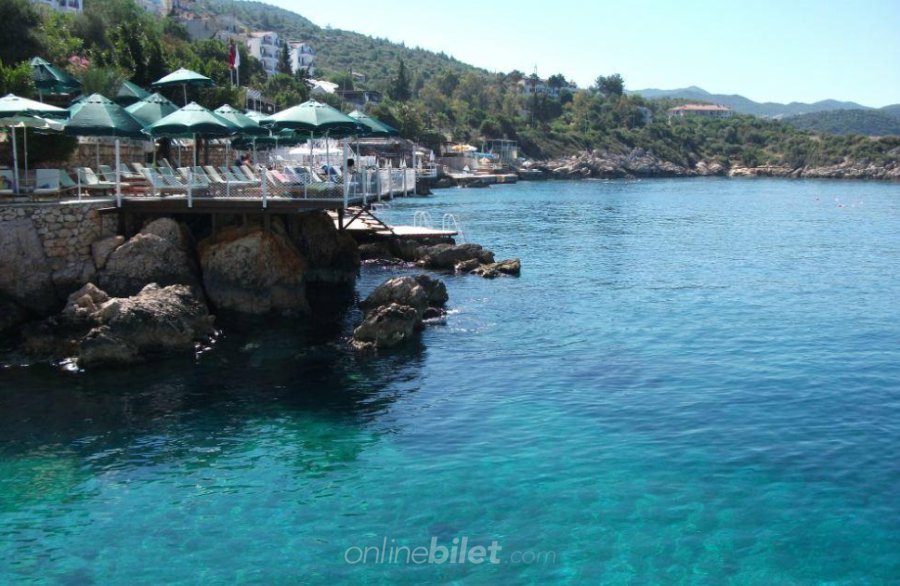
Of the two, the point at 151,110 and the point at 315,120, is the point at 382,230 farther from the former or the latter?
the point at 315,120

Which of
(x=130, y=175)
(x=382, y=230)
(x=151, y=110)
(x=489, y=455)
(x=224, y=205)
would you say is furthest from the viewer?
(x=382, y=230)

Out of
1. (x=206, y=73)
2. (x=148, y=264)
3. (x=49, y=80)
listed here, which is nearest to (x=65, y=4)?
(x=206, y=73)

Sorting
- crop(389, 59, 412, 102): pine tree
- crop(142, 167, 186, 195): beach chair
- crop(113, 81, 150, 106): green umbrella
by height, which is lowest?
crop(142, 167, 186, 195): beach chair

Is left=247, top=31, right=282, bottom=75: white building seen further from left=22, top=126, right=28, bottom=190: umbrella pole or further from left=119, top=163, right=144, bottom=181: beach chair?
left=22, top=126, right=28, bottom=190: umbrella pole

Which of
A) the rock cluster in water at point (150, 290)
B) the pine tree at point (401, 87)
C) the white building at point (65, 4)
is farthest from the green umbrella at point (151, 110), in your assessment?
the pine tree at point (401, 87)

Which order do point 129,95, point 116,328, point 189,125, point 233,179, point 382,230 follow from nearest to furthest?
point 116,328 < point 189,125 < point 233,179 < point 129,95 < point 382,230

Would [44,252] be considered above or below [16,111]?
below

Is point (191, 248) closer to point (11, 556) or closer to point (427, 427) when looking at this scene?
point (427, 427)

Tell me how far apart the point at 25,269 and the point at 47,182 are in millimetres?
3165

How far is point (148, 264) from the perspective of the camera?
989 inches

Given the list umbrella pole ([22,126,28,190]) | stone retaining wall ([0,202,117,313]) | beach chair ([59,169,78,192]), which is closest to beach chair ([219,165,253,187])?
stone retaining wall ([0,202,117,313])

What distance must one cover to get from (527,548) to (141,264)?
17197mm

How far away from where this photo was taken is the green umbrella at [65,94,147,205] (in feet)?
80.7

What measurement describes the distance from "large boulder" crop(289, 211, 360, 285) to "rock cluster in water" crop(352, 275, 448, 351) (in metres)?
5.54
